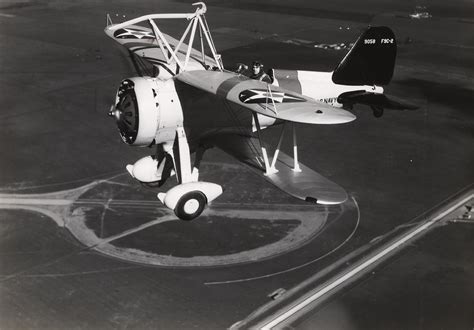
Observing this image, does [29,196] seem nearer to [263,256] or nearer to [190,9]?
[263,256]

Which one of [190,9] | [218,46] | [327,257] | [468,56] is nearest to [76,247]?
[327,257]

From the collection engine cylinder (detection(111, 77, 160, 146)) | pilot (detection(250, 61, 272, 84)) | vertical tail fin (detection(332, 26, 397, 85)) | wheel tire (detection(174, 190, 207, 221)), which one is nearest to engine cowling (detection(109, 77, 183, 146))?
engine cylinder (detection(111, 77, 160, 146))

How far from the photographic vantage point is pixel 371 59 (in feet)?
46.8

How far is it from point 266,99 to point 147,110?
2613 mm

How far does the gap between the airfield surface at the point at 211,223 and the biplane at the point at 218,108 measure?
71cm

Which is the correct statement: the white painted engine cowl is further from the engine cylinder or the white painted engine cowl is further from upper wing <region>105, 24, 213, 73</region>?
upper wing <region>105, 24, 213, 73</region>

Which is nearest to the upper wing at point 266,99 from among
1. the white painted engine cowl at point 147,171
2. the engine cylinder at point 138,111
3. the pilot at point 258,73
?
the engine cylinder at point 138,111

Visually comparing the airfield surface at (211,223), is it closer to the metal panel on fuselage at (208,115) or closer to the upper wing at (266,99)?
the metal panel on fuselage at (208,115)

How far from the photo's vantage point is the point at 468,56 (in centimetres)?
2775

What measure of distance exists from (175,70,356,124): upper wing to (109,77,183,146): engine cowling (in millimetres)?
520

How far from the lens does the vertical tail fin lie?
14055mm

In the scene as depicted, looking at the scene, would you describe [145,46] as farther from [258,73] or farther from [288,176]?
[288,176]

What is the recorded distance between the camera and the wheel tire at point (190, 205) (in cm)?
1132

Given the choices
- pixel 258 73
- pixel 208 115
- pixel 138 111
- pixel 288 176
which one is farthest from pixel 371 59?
pixel 138 111
